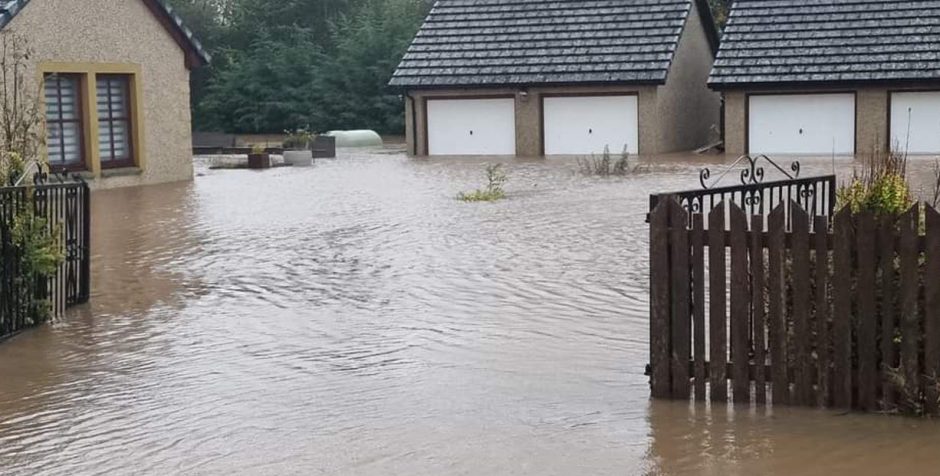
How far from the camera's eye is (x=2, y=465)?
24.0 feet

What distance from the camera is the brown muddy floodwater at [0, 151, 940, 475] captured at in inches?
285

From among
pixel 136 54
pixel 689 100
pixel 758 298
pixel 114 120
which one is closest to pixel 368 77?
pixel 689 100

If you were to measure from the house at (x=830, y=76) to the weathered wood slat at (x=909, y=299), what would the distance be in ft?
92.3

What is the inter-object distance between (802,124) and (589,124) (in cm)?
590

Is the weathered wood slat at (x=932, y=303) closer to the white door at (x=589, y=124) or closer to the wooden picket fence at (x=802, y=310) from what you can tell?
the wooden picket fence at (x=802, y=310)

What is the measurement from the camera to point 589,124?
38719 millimetres

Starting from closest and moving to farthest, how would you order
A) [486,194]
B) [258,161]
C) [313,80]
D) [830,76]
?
[486,194]
[258,161]
[830,76]
[313,80]

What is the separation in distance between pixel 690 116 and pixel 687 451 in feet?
114

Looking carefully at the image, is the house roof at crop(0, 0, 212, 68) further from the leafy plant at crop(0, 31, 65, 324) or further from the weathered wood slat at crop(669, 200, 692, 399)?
the weathered wood slat at crop(669, 200, 692, 399)

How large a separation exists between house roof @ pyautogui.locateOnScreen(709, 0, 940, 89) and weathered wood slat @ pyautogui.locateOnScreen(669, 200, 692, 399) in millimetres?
28888

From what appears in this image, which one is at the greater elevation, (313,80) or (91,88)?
(313,80)

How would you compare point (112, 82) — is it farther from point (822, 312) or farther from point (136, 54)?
point (822, 312)

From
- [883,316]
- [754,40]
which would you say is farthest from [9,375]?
[754,40]

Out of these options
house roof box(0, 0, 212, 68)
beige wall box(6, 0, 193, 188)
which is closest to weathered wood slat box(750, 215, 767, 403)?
beige wall box(6, 0, 193, 188)
